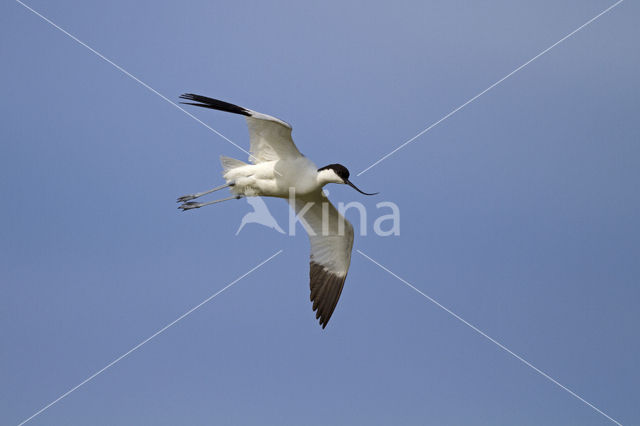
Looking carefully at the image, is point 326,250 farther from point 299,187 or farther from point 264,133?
point 264,133

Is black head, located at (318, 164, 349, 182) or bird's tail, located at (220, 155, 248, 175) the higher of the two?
bird's tail, located at (220, 155, 248, 175)

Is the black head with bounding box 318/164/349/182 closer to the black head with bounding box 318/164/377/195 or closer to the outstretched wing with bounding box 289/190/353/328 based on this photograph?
the black head with bounding box 318/164/377/195

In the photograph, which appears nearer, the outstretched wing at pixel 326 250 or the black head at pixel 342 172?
the black head at pixel 342 172

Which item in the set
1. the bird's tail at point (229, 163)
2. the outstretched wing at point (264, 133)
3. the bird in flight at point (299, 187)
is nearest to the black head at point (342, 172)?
the bird in flight at point (299, 187)

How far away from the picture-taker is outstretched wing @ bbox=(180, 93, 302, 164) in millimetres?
11211

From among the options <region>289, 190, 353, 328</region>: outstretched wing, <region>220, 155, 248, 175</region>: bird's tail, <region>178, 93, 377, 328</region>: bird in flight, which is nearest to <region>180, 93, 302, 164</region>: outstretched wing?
<region>178, 93, 377, 328</region>: bird in flight

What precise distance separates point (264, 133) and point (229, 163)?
1.01m

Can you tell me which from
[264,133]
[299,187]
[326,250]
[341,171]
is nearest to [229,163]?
[264,133]

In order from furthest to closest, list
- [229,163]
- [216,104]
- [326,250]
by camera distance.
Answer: [326,250] → [229,163] → [216,104]

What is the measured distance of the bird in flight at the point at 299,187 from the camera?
11820 mm

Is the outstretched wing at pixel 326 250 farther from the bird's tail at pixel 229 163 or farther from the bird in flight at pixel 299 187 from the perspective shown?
the bird's tail at pixel 229 163

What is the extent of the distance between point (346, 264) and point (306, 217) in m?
1.05

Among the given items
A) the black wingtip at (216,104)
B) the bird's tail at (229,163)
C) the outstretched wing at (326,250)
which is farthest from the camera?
the outstretched wing at (326,250)

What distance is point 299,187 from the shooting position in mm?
12148
